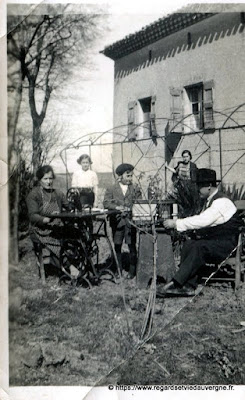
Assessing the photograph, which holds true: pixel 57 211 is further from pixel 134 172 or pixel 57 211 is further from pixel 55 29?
pixel 55 29

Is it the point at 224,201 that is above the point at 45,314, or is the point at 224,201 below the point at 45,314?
above

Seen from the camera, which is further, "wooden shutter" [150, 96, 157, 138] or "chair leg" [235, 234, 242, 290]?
"chair leg" [235, 234, 242, 290]

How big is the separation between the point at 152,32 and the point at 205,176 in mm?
716

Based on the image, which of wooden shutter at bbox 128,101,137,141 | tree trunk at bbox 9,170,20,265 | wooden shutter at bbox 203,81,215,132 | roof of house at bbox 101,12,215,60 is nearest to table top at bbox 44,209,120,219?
tree trunk at bbox 9,170,20,265

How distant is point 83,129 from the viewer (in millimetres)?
1979

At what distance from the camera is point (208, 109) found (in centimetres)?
208

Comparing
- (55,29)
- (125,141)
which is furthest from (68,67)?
(125,141)

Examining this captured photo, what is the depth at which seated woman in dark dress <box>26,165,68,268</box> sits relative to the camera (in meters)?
1.96

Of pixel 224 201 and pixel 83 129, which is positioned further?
pixel 224 201

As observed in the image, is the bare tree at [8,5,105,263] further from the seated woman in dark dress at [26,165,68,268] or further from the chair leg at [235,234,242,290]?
the chair leg at [235,234,242,290]

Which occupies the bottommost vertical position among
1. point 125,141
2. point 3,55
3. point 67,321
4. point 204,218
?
point 67,321

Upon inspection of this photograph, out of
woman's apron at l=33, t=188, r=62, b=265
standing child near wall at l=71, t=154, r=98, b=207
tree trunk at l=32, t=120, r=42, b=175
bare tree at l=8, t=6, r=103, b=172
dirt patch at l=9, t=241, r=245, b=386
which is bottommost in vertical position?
dirt patch at l=9, t=241, r=245, b=386

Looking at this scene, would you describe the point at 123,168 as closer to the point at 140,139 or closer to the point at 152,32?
the point at 140,139

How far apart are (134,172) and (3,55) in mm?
789
